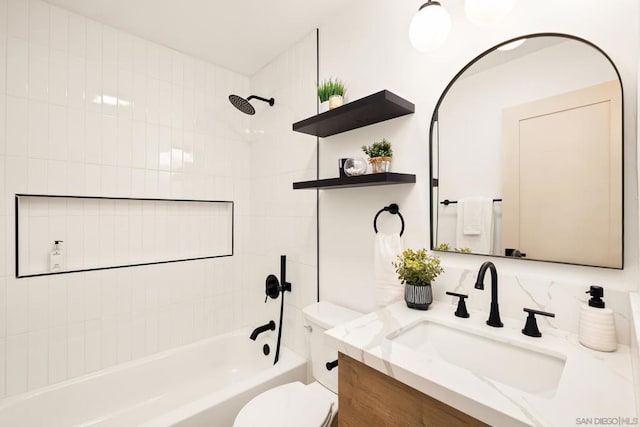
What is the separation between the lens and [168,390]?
1.92 meters

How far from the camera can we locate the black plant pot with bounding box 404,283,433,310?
1130 mm

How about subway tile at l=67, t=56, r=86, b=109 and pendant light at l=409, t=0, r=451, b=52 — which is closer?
pendant light at l=409, t=0, r=451, b=52

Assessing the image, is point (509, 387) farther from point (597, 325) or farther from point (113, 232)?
point (113, 232)


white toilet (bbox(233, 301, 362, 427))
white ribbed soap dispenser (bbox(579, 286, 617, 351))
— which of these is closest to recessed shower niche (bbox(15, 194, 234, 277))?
white toilet (bbox(233, 301, 362, 427))

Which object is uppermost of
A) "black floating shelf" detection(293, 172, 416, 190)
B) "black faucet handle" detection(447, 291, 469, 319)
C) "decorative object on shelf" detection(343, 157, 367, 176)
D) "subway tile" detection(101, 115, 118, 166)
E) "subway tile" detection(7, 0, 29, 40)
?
"subway tile" detection(7, 0, 29, 40)

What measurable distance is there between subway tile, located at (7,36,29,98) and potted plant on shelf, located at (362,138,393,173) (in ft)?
6.24

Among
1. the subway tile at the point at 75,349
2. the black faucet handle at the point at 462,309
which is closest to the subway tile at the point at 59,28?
the subway tile at the point at 75,349

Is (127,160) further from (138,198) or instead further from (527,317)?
(527,317)

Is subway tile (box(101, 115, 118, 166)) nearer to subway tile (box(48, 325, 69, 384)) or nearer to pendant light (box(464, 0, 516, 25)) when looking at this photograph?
subway tile (box(48, 325, 69, 384))

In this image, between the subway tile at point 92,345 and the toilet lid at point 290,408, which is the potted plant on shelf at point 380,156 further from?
the subway tile at point 92,345

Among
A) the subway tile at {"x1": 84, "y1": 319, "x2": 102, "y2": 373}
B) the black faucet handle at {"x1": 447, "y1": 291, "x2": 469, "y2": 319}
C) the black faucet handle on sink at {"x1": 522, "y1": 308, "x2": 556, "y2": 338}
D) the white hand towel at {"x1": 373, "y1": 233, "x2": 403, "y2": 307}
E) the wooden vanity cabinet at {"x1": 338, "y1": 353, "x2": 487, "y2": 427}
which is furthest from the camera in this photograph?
the subway tile at {"x1": 84, "y1": 319, "x2": 102, "y2": 373}

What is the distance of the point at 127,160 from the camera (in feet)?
6.18

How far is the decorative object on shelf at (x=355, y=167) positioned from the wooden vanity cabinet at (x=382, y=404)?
81cm

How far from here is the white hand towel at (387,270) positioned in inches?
50.8
